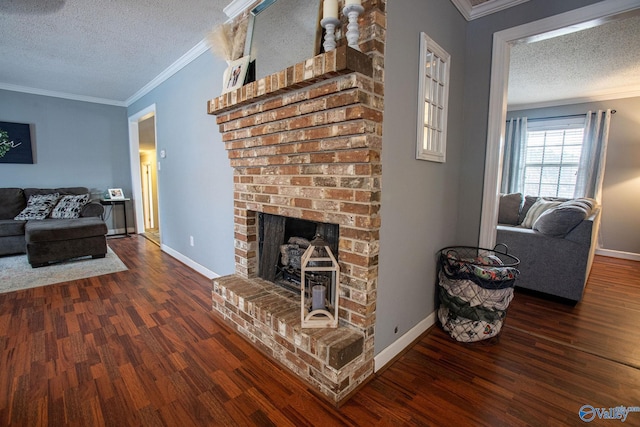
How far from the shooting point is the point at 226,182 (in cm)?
261

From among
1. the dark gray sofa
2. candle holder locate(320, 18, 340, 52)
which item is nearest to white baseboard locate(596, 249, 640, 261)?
candle holder locate(320, 18, 340, 52)

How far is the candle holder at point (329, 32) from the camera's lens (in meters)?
1.35

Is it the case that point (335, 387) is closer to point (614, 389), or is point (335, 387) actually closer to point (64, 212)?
point (614, 389)

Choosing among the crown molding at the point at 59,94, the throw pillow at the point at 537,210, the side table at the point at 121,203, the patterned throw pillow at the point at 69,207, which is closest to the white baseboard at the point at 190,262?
the patterned throw pillow at the point at 69,207

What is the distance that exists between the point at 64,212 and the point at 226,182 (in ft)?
10.9

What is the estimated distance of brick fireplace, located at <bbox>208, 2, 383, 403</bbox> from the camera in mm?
1316

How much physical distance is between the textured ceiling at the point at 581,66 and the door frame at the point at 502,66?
0.69 metres

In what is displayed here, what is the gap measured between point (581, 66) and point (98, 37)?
5.04 metres

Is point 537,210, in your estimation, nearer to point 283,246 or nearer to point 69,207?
point 283,246

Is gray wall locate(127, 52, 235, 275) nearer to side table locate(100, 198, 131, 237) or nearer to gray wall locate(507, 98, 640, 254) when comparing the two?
side table locate(100, 198, 131, 237)

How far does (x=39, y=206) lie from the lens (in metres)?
4.04

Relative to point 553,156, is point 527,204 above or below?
below

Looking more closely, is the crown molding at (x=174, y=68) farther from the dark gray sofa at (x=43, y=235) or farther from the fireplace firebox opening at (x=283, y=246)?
the dark gray sofa at (x=43, y=235)

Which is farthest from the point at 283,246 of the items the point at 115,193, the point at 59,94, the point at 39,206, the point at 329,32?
the point at 59,94
